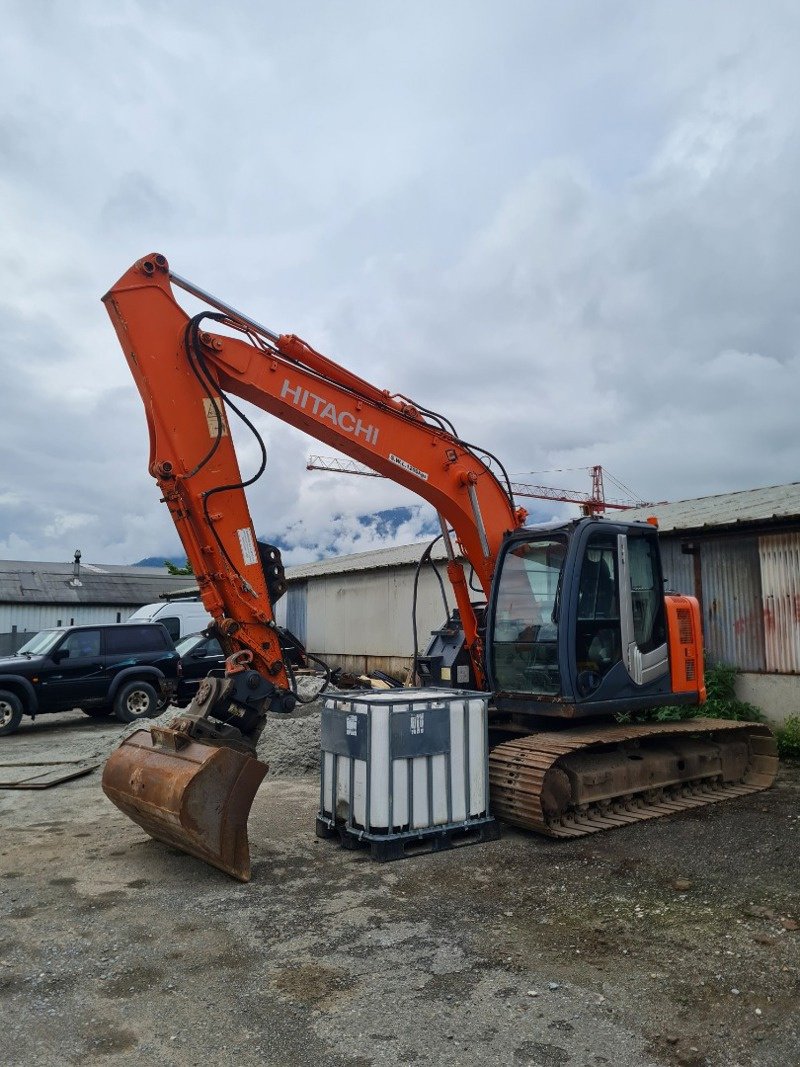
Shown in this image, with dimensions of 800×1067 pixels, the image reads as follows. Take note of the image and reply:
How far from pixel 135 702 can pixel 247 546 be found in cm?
1026

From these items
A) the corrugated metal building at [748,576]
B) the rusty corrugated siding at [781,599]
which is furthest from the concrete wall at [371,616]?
the rusty corrugated siding at [781,599]

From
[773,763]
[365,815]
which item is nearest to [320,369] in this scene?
[365,815]

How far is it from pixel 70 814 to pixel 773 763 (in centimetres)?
759

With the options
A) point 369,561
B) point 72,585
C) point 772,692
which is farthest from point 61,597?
point 772,692

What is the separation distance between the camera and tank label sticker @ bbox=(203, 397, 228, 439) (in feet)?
22.6

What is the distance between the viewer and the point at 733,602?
12.1m

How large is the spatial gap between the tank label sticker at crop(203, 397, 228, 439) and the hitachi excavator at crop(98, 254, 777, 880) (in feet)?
0.05

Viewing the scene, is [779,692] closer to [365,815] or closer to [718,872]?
[718,872]

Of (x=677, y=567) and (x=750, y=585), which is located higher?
(x=677, y=567)

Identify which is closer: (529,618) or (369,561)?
(529,618)

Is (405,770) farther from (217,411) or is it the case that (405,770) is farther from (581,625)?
(217,411)

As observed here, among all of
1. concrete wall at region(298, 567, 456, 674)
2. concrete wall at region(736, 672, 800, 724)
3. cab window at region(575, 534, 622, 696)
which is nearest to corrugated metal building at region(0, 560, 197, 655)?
concrete wall at region(298, 567, 456, 674)

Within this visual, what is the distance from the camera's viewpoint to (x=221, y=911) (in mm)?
5547

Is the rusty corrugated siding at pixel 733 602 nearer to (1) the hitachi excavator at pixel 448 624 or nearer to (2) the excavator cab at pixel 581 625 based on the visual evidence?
(1) the hitachi excavator at pixel 448 624
